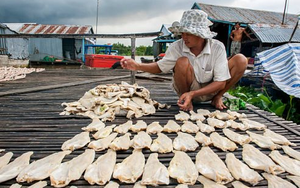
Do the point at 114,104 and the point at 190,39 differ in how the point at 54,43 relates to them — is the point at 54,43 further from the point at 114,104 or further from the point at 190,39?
the point at 190,39

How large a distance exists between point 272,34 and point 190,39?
30.3 feet

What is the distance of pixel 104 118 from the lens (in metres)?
2.23

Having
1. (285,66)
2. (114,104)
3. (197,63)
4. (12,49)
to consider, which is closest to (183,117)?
(197,63)

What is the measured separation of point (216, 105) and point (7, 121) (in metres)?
2.48

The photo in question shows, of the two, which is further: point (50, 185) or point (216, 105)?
point (216, 105)

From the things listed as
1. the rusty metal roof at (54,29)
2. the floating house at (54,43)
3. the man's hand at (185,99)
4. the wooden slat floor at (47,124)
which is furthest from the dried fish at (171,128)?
the rusty metal roof at (54,29)

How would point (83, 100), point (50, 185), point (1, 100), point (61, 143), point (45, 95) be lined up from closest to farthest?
point (50, 185)
point (61, 143)
point (83, 100)
point (1, 100)
point (45, 95)

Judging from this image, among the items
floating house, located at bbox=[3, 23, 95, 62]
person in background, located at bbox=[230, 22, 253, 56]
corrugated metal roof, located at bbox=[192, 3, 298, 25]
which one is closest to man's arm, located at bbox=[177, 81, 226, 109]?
person in background, located at bbox=[230, 22, 253, 56]

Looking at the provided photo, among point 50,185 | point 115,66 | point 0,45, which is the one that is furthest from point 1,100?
point 0,45

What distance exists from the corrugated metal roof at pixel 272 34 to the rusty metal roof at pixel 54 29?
12921 mm

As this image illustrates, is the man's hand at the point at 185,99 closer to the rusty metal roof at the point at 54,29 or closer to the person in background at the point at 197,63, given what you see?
the person in background at the point at 197,63

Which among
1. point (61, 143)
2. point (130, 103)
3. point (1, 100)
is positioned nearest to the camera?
point (61, 143)

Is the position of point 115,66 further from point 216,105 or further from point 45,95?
point 216,105

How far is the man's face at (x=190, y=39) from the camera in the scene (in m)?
2.22
